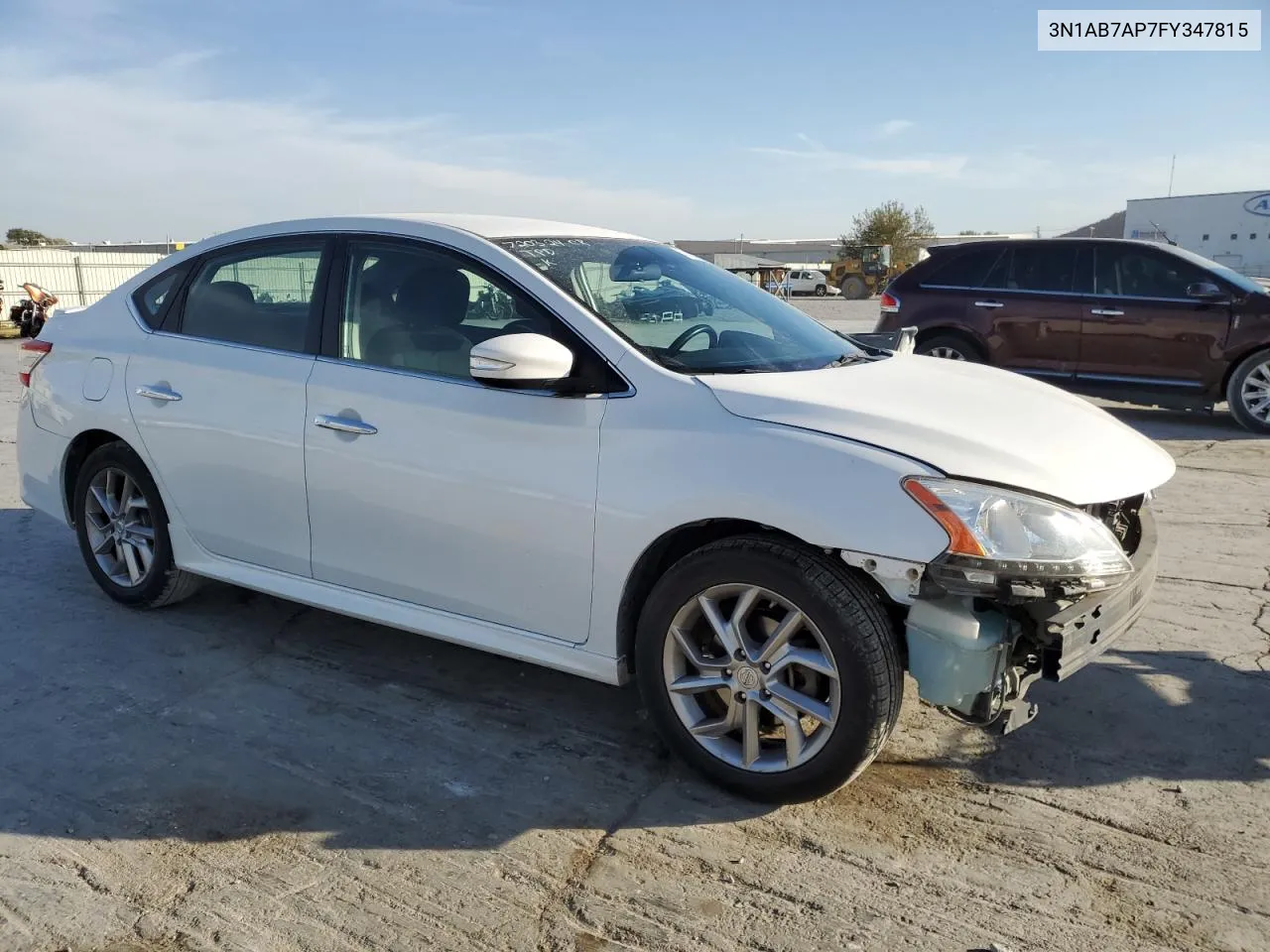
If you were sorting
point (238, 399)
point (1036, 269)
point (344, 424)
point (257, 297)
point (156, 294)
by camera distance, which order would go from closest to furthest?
point (344, 424) → point (238, 399) → point (257, 297) → point (156, 294) → point (1036, 269)

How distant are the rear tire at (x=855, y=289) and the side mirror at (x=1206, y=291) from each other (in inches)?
1399

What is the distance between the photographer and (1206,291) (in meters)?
9.38

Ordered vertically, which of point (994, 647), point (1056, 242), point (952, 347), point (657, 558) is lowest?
point (994, 647)

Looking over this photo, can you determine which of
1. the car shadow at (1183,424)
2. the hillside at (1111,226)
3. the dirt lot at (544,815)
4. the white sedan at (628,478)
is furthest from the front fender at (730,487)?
the hillside at (1111,226)

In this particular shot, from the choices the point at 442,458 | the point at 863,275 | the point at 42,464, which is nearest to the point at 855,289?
the point at 863,275

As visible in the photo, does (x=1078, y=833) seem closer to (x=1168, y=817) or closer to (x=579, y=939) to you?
(x=1168, y=817)

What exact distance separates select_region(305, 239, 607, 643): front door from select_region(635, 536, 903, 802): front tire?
1.17 feet

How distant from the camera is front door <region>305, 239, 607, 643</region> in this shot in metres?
3.37

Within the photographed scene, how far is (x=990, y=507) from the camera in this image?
2.83m

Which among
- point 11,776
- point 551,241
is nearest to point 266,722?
point 11,776

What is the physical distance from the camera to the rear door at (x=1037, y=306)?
9789mm

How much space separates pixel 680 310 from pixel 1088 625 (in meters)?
1.72

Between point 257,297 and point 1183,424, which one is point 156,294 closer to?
point 257,297

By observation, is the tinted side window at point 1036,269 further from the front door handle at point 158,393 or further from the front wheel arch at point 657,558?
the front door handle at point 158,393
